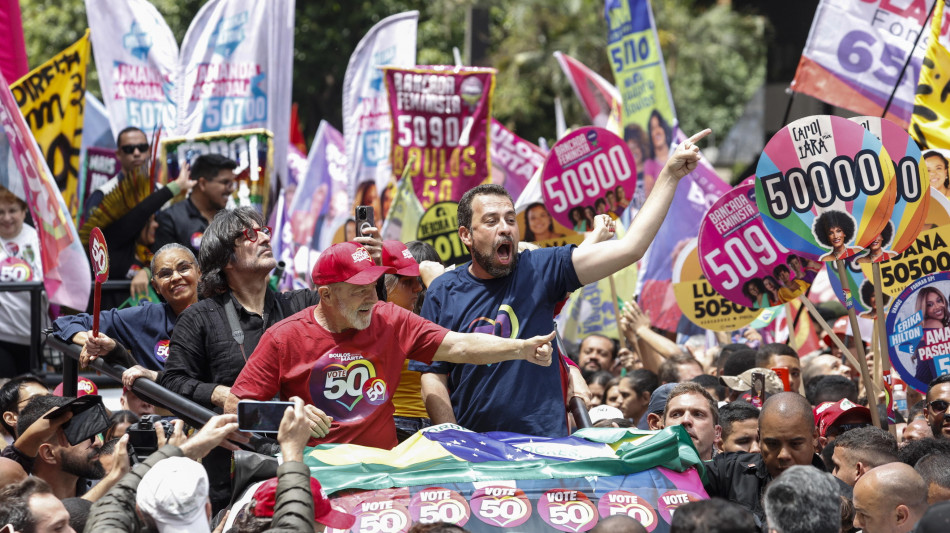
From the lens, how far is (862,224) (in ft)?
20.6

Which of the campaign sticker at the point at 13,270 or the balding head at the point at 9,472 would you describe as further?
the campaign sticker at the point at 13,270

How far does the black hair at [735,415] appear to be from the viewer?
617cm

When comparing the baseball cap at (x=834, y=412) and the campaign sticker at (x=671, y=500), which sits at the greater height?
the campaign sticker at (x=671, y=500)

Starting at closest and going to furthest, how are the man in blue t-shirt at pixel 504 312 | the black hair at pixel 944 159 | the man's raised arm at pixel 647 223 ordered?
1. the man's raised arm at pixel 647 223
2. the man in blue t-shirt at pixel 504 312
3. the black hair at pixel 944 159

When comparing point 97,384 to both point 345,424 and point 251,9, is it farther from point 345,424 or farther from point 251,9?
point 251,9

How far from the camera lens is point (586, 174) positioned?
9.00 m

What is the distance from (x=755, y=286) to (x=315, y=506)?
4251 mm

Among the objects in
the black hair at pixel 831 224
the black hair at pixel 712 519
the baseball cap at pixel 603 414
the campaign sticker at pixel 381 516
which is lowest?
the baseball cap at pixel 603 414

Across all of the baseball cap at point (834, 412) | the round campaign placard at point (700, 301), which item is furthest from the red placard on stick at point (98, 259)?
the round campaign placard at point (700, 301)

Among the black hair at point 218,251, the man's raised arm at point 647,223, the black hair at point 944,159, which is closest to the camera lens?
the man's raised arm at point 647,223

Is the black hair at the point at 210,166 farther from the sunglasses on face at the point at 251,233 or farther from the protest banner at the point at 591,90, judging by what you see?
the protest banner at the point at 591,90

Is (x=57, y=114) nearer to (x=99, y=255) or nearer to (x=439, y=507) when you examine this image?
(x=99, y=255)

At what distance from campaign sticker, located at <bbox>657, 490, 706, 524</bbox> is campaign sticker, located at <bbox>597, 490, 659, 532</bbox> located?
4 cm

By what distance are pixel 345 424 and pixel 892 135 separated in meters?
3.33
